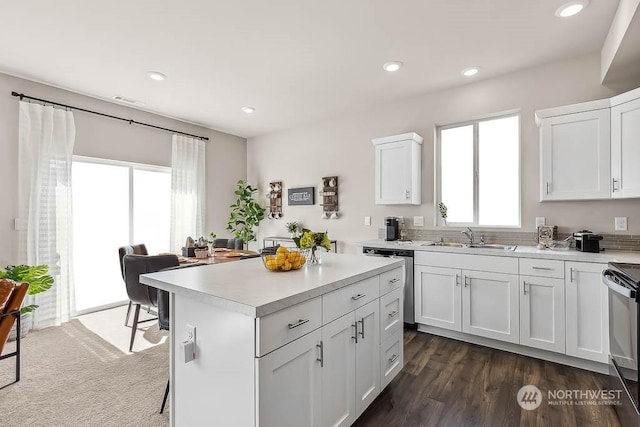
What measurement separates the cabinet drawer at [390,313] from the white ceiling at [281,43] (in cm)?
209

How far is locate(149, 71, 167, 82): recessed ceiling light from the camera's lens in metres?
3.28

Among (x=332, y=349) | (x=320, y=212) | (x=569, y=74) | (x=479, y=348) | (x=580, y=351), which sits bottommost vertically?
(x=479, y=348)

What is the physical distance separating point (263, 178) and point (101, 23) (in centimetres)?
346

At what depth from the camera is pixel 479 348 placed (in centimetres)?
291

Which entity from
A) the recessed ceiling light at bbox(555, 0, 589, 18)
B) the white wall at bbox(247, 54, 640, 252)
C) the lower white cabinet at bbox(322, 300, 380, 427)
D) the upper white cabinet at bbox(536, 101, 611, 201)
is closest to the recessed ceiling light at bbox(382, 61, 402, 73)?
the white wall at bbox(247, 54, 640, 252)

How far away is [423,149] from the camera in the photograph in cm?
384

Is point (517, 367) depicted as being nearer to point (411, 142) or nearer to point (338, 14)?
point (411, 142)

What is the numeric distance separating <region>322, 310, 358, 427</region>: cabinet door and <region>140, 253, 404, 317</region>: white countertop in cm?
22

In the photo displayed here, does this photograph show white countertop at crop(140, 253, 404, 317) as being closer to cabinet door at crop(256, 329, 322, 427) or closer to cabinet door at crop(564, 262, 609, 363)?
cabinet door at crop(256, 329, 322, 427)

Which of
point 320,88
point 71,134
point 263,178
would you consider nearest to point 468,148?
point 320,88

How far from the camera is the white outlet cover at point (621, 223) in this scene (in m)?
2.73

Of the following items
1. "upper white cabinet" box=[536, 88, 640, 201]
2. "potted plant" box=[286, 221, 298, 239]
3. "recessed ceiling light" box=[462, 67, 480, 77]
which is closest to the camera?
"upper white cabinet" box=[536, 88, 640, 201]

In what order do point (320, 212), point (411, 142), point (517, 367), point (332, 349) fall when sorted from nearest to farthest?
point (332, 349) → point (517, 367) → point (411, 142) → point (320, 212)

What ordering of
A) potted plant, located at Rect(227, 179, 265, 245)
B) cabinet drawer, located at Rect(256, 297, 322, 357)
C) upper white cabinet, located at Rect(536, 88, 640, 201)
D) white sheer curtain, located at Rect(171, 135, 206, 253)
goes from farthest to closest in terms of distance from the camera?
potted plant, located at Rect(227, 179, 265, 245)
white sheer curtain, located at Rect(171, 135, 206, 253)
upper white cabinet, located at Rect(536, 88, 640, 201)
cabinet drawer, located at Rect(256, 297, 322, 357)
